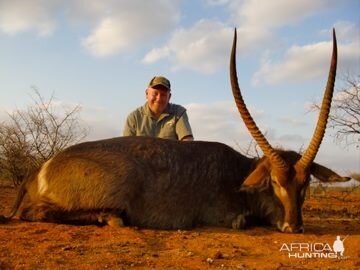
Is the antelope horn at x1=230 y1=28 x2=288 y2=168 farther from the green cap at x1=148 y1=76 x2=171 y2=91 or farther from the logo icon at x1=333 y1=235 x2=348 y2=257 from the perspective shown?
the green cap at x1=148 y1=76 x2=171 y2=91

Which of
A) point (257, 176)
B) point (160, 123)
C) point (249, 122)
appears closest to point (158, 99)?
point (160, 123)

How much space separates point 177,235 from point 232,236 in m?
0.54

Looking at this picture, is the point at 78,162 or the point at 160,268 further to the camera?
the point at 78,162

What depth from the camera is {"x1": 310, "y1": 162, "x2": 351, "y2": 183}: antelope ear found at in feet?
19.4

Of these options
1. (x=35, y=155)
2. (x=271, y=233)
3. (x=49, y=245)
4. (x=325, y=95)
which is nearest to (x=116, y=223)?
(x=49, y=245)

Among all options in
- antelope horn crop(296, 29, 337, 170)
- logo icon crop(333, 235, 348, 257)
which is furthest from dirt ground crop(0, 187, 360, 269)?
antelope horn crop(296, 29, 337, 170)

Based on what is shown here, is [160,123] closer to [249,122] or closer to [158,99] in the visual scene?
[158,99]

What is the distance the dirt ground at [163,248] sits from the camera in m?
3.67

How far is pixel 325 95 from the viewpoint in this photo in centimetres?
560

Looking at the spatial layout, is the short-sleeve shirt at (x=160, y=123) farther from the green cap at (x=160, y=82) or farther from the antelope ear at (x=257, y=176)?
the antelope ear at (x=257, y=176)

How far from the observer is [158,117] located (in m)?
8.18

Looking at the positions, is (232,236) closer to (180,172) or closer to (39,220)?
(180,172)

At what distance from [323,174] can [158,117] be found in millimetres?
3091

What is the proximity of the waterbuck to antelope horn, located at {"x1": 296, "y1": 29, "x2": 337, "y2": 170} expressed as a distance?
0.03 feet
